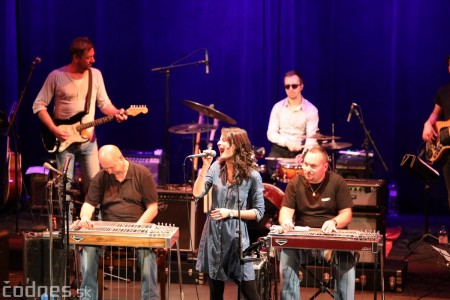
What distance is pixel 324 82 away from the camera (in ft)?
40.7

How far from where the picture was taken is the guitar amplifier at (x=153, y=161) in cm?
1171

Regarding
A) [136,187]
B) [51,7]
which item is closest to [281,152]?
[136,187]

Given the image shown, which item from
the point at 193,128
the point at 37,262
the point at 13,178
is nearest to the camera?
the point at 37,262

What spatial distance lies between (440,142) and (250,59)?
3.77 m

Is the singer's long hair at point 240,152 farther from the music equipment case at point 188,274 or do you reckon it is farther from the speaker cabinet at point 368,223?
the music equipment case at point 188,274

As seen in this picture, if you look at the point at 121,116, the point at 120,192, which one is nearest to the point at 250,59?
the point at 121,116

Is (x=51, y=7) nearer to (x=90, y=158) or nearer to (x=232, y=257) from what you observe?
(x=90, y=158)

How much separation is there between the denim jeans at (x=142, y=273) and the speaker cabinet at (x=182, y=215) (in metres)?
1.61

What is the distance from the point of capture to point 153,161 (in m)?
11.8

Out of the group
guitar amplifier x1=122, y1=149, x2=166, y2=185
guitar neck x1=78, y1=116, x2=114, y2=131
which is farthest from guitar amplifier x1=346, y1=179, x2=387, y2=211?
guitar amplifier x1=122, y1=149, x2=166, y2=185

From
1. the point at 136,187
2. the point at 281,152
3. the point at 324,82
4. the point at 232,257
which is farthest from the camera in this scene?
the point at 324,82

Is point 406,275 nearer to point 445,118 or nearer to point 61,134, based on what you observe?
point 445,118

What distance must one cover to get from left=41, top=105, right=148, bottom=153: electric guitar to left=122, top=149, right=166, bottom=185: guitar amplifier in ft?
6.97

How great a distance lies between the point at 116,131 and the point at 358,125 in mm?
3572
